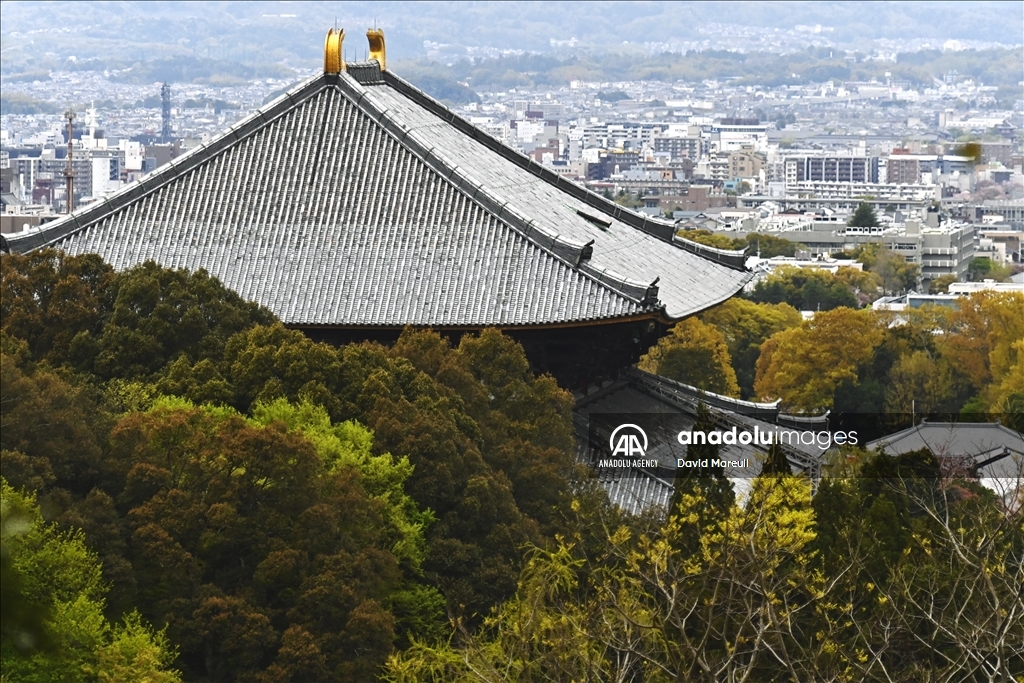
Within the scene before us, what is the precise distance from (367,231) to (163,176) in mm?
2525

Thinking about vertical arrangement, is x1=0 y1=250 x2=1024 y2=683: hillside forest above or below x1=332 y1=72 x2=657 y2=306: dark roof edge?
below

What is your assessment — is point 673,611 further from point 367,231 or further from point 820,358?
point 820,358

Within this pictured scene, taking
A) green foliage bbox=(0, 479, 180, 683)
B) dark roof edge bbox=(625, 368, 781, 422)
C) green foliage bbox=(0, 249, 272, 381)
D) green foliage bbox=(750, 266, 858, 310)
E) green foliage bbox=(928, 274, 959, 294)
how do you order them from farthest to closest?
1. green foliage bbox=(928, 274, 959, 294)
2. green foliage bbox=(750, 266, 858, 310)
3. dark roof edge bbox=(625, 368, 781, 422)
4. green foliage bbox=(0, 249, 272, 381)
5. green foliage bbox=(0, 479, 180, 683)

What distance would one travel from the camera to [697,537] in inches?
575

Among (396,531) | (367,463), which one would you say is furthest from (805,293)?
(396,531)

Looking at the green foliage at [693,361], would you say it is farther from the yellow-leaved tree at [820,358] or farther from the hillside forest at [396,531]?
the hillside forest at [396,531]

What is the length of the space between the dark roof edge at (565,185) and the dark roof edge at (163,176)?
7.36ft

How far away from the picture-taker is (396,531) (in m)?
14.9

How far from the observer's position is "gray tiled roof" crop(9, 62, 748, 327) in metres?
20.3

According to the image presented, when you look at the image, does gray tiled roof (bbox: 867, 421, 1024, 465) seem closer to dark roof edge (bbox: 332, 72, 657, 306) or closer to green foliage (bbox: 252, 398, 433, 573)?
dark roof edge (bbox: 332, 72, 657, 306)

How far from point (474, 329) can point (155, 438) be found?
6.16 m

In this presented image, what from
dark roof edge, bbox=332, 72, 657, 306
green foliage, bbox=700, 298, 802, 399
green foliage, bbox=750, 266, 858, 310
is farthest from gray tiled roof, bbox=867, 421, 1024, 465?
green foliage, bbox=750, 266, 858, 310

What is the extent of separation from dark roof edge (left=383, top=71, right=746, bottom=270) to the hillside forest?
6.93 m

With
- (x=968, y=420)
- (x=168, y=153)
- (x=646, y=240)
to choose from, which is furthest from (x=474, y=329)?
(x=168, y=153)
